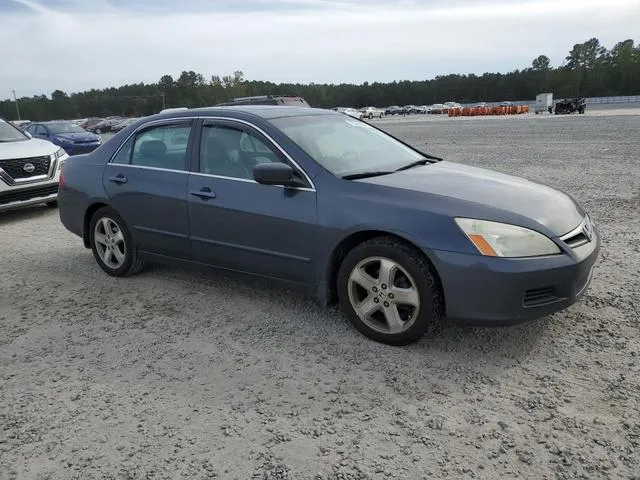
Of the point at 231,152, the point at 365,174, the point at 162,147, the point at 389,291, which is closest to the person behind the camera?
the point at 389,291

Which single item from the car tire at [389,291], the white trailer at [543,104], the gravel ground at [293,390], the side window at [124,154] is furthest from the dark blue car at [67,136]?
the white trailer at [543,104]

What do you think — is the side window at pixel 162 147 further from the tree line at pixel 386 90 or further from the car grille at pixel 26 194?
the tree line at pixel 386 90

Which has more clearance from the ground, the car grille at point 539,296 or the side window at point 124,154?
the side window at point 124,154

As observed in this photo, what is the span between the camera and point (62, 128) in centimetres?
2000

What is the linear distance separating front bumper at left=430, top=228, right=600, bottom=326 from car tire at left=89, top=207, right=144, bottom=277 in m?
2.97

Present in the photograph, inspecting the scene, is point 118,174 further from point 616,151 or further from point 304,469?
point 616,151

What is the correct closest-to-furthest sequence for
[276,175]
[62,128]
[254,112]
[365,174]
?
[276,175] < [365,174] < [254,112] < [62,128]

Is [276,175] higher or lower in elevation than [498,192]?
higher

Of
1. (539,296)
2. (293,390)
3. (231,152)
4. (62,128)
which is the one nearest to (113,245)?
(231,152)

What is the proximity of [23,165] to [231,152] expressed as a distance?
5532 mm

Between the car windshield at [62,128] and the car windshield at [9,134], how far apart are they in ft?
34.3

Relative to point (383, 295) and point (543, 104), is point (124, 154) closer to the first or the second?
point (383, 295)

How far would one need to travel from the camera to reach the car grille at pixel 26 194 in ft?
26.6

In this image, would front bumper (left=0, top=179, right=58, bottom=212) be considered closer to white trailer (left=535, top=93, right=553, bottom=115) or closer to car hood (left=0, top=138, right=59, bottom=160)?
car hood (left=0, top=138, right=59, bottom=160)
